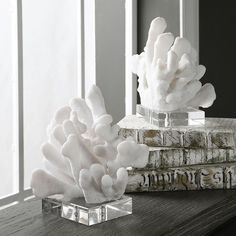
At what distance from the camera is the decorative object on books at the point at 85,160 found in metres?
1.16

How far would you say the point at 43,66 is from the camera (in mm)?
2764

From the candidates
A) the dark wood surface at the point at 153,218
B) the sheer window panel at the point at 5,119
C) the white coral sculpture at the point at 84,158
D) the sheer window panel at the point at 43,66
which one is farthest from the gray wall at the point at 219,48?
the white coral sculpture at the point at 84,158

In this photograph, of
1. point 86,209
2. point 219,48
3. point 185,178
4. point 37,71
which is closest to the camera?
point 86,209

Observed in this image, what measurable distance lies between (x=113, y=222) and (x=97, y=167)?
0.10 m

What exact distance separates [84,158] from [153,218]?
0.17 metres

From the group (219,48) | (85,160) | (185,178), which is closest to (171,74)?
(185,178)

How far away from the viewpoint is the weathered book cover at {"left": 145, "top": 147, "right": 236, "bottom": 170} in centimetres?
140

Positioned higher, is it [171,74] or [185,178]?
[171,74]

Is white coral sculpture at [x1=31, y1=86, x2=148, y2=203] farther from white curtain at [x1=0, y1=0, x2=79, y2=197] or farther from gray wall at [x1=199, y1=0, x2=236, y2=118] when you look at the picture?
gray wall at [x1=199, y1=0, x2=236, y2=118]

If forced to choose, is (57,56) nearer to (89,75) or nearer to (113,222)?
(89,75)

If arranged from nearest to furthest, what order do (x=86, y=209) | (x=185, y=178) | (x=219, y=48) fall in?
(x=86, y=209), (x=185, y=178), (x=219, y=48)

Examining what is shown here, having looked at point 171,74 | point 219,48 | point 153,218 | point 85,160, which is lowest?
point 153,218

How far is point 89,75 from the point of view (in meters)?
2.32

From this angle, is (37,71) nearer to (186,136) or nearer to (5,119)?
(5,119)
